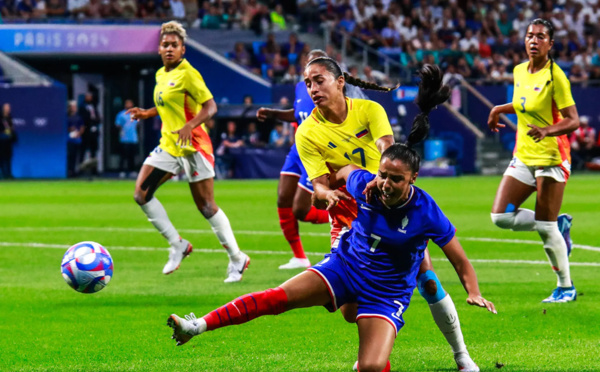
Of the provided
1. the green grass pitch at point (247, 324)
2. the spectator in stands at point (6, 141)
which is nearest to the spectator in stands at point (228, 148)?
the spectator in stands at point (6, 141)

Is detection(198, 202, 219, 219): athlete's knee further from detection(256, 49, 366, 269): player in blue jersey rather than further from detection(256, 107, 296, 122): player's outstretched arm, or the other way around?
detection(256, 107, 296, 122): player's outstretched arm

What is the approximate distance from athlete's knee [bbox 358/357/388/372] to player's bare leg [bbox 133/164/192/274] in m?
5.27

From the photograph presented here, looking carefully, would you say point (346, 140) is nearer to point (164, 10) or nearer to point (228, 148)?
point (228, 148)

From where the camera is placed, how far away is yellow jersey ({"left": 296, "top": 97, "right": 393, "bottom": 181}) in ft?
21.0

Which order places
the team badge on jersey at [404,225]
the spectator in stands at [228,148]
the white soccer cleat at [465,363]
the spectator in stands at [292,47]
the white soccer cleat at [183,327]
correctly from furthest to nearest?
the spectator in stands at [292,47]
the spectator in stands at [228,148]
the white soccer cleat at [465,363]
the team badge on jersey at [404,225]
the white soccer cleat at [183,327]

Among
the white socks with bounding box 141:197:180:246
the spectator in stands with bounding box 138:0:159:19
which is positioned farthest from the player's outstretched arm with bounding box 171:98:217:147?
the spectator in stands with bounding box 138:0:159:19

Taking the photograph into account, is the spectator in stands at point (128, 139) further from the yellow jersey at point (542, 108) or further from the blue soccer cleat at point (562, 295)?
the blue soccer cleat at point (562, 295)

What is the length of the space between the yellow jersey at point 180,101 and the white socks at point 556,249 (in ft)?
11.6

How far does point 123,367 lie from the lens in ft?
19.6

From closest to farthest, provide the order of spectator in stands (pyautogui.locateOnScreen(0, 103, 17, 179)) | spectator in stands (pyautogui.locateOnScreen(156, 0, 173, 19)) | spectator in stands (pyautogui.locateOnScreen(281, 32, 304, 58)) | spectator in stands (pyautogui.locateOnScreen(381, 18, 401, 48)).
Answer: spectator in stands (pyautogui.locateOnScreen(0, 103, 17, 179)) → spectator in stands (pyautogui.locateOnScreen(281, 32, 304, 58)) → spectator in stands (pyautogui.locateOnScreen(156, 0, 173, 19)) → spectator in stands (pyautogui.locateOnScreen(381, 18, 401, 48))

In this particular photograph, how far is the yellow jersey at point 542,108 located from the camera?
855 centimetres

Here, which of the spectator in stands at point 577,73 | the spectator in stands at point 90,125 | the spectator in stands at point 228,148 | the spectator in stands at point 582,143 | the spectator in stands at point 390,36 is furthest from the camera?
the spectator in stands at point 390,36

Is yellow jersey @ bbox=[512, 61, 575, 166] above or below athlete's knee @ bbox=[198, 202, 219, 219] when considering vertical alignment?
above

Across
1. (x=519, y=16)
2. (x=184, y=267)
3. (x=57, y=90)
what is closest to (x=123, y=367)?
(x=184, y=267)
